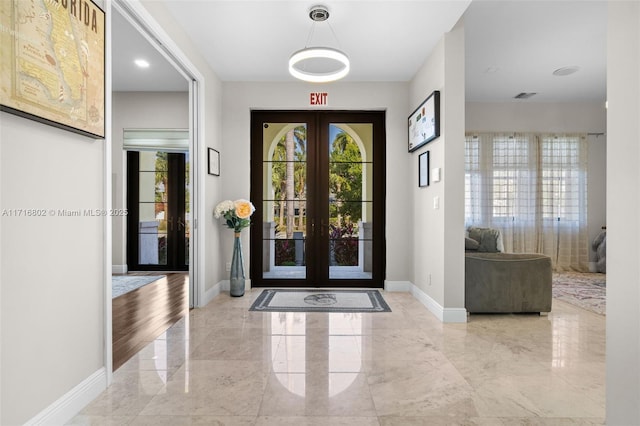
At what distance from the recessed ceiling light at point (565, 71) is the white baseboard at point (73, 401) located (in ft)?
20.2

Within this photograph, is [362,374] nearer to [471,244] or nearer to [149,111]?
[471,244]

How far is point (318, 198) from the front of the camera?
17.0 feet

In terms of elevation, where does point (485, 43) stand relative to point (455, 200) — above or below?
above

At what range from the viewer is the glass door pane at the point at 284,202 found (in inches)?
205

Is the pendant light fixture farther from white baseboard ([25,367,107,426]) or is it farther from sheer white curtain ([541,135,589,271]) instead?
sheer white curtain ([541,135,589,271])

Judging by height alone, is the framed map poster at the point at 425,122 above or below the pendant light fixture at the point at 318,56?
Answer: below

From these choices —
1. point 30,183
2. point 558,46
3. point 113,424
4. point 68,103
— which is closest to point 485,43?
point 558,46

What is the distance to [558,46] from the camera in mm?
4301

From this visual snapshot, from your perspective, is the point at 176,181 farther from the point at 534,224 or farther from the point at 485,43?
the point at 534,224

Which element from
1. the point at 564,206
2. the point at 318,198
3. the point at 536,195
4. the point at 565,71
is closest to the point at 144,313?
the point at 318,198

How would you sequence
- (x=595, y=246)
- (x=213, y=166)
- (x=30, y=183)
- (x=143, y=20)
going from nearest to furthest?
(x=30, y=183) → (x=143, y=20) → (x=213, y=166) → (x=595, y=246)

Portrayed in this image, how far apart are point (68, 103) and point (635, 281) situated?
271cm

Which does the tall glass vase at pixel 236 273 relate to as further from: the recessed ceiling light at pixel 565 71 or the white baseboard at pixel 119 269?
the recessed ceiling light at pixel 565 71

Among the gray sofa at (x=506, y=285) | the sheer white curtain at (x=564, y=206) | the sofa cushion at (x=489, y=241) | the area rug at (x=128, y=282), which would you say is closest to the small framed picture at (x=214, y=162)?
the area rug at (x=128, y=282)
